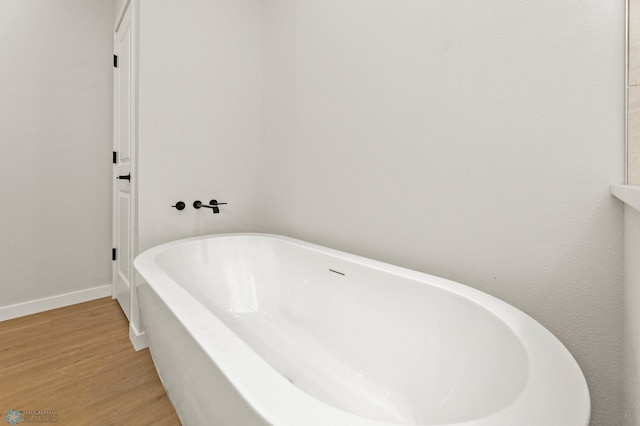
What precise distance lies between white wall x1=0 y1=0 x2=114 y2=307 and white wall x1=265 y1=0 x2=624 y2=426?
1.82 m

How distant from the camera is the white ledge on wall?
1.83ft

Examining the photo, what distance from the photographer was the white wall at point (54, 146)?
1.85 meters

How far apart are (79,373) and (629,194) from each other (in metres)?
2.14

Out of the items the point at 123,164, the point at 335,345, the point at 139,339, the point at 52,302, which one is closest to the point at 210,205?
the point at 123,164

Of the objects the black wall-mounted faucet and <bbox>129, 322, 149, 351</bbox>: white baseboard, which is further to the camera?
the black wall-mounted faucet

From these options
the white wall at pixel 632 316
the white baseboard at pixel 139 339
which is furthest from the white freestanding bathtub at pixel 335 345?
the white baseboard at pixel 139 339

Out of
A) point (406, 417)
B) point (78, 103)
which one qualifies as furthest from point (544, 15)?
point (78, 103)

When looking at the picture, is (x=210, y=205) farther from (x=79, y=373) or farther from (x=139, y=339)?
(x=79, y=373)

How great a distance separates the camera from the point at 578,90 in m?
0.79

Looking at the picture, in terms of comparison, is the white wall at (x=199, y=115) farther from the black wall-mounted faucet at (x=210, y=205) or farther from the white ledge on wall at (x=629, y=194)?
the white ledge on wall at (x=629, y=194)

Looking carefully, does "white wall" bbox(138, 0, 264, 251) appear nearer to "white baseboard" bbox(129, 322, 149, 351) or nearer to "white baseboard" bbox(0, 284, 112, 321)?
"white baseboard" bbox(129, 322, 149, 351)

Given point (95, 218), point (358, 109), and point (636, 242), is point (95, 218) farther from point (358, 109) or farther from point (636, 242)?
point (636, 242)

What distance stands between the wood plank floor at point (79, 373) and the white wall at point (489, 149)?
110 cm

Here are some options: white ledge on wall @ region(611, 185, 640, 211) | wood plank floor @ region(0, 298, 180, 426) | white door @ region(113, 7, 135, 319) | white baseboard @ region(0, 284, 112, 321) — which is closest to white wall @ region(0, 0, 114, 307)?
white baseboard @ region(0, 284, 112, 321)
